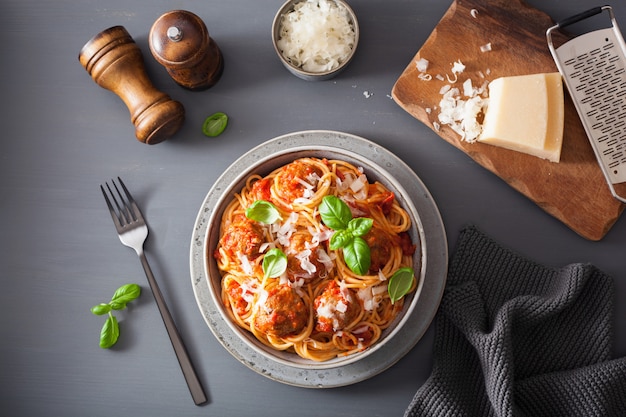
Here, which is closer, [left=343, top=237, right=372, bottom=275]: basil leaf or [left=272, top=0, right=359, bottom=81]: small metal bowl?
[left=343, top=237, right=372, bottom=275]: basil leaf

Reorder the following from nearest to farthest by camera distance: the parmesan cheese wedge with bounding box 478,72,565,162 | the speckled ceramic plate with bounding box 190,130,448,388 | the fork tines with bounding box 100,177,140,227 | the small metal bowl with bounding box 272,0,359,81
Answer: the speckled ceramic plate with bounding box 190,130,448,388 → the parmesan cheese wedge with bounding box 478,72,565,162 → the small metal bowl with bounding box 272,0,359,81 → the fork tines with bounding box 100,177,140,227

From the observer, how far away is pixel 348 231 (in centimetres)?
221

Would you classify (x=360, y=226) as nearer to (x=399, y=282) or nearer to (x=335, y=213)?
(x=335, y=213)

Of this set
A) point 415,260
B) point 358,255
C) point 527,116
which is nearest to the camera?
point 358,255

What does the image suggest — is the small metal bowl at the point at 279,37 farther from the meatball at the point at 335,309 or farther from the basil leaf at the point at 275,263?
the meatball at the point at 335,309

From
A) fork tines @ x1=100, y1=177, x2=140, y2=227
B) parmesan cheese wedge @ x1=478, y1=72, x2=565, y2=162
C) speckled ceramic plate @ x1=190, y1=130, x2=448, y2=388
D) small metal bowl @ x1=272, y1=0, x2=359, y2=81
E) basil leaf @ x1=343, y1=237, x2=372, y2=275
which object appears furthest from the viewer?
fork tines @ x1=100, y1=177, x2=140, y2=227

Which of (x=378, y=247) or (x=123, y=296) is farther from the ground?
(x=123, y=296)

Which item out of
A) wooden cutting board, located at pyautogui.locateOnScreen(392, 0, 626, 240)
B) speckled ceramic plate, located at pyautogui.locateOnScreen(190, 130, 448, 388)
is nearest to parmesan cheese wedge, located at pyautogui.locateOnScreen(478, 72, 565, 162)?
wooden cutting board, located at pyautogui.locateOnScreen(392, 0, 626, 240)

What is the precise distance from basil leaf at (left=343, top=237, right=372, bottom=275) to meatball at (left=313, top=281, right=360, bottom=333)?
130 mm

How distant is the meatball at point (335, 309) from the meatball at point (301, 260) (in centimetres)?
11

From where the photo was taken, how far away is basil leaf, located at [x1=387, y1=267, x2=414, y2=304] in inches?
89.7

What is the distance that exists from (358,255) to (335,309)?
240 millimetres

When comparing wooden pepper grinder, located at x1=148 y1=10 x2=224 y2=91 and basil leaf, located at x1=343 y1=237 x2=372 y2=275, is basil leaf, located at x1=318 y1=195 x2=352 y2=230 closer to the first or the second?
basil leaf, located at x1=343 y1=237 x2=372 y2=275

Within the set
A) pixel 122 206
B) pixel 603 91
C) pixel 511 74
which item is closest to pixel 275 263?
pixel 122 206
